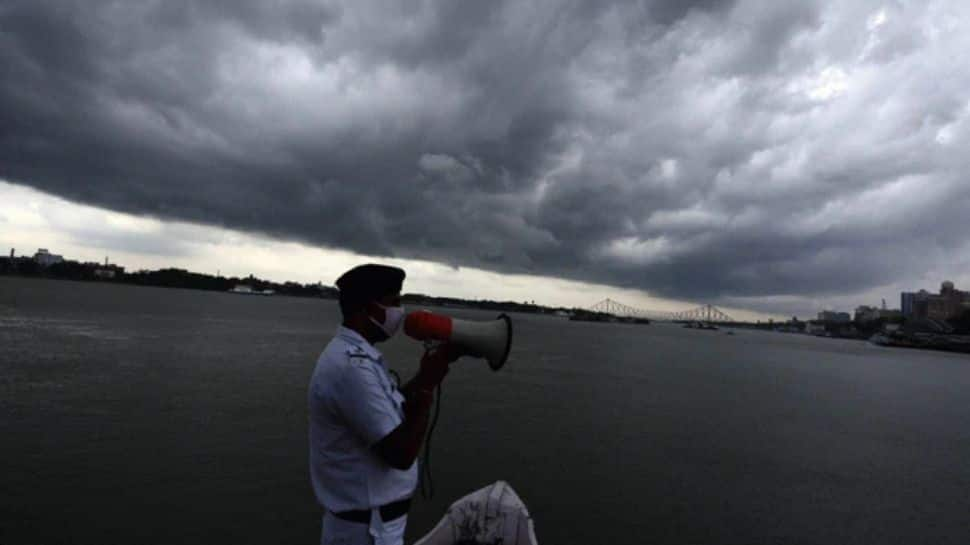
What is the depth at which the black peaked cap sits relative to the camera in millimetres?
2686

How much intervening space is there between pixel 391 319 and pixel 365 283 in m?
0.25

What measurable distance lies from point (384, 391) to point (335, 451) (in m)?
0.42

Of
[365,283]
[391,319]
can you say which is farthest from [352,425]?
[365,283]

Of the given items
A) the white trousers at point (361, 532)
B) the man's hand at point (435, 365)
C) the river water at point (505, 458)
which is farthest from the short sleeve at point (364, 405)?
the river water at point (505, 458)

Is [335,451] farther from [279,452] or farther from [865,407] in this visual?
[865,407]

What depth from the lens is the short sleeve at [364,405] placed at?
2.47m

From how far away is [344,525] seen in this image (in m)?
2.70

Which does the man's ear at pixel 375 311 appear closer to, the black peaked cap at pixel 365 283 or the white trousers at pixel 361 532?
the black peaked cap at pixel 365 283

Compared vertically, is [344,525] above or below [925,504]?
above

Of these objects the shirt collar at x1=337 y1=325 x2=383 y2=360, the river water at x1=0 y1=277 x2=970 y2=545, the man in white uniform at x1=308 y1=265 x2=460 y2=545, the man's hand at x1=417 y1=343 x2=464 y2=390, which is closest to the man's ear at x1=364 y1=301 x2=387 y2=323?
the man in white uniform at x1=308 y1=265 x2=460 y2=545

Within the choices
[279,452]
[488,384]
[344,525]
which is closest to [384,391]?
[344,525]

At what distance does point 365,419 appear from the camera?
8.13 feet

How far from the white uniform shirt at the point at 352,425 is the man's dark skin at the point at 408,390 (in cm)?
5

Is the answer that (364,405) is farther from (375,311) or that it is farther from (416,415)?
(375,311)
